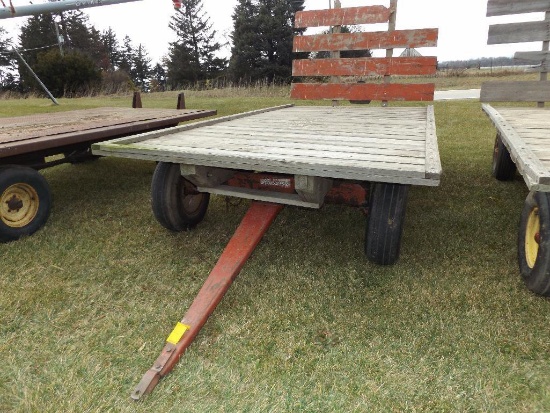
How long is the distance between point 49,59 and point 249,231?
30.2 meters

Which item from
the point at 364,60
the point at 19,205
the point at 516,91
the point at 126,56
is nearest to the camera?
the point at 19,205

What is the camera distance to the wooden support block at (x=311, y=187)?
2336mm

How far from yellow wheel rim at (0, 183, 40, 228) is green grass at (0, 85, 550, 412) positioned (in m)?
0.18

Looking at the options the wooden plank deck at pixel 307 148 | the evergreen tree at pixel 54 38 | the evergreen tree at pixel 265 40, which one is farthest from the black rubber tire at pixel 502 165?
the evergreen tree at pixel 54 38

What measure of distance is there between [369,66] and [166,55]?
47087 mm

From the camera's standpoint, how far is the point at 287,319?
233 centimetres

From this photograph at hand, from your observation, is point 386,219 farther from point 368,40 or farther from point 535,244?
point 368,40

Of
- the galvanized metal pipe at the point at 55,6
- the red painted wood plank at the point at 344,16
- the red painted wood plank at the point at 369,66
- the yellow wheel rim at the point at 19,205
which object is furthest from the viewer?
the galvanized metal pipe at the point at 55,6

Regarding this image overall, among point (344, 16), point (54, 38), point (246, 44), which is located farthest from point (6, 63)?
point (344, 16)

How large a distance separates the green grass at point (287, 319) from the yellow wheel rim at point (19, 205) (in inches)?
7.0

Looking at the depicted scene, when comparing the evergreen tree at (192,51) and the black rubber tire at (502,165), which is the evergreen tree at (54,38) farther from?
the black rubber tire at (502,165)

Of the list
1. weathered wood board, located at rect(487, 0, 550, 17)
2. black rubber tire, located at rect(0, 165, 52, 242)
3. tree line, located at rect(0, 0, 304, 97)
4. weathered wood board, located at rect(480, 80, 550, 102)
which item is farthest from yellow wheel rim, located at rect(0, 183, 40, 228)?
tree line, located at rect(0, 0, 304, 97)

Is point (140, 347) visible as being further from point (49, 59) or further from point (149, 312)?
point (49, 59)

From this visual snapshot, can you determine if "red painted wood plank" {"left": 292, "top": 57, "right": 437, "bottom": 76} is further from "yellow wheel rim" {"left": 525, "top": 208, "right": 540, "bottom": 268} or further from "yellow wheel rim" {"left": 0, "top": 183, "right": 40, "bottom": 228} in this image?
"yellow wheel rim" {"left": 0, "top": 183, "right": 40, "bottom": 228}
